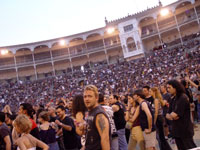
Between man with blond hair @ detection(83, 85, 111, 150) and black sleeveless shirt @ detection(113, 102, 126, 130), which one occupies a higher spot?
man with blond hair @ detection(83, 85, 111, 150)

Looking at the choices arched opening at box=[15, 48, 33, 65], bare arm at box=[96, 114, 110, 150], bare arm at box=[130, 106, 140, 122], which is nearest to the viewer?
bare arm at box=[96, 114, 110, 150]

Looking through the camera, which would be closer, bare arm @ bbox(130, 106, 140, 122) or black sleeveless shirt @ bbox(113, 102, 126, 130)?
bare arm @ bbox(130, 106, 140, 122)

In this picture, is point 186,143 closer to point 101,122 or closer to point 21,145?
point 101,122

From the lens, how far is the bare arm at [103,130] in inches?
95.1

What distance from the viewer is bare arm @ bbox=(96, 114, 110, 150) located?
7.93ft

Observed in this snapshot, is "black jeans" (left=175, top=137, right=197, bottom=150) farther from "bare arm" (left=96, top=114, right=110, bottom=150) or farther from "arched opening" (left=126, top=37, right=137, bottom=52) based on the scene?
"arched opening" (left=126, top=37, right=137, bottom=52)

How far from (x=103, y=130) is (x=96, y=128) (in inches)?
4.2

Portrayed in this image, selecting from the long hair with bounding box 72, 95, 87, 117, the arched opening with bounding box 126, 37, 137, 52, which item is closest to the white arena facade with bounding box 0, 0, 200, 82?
the arched opening with bounding box 126, 37, 137, 52

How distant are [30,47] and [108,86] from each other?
21.7m

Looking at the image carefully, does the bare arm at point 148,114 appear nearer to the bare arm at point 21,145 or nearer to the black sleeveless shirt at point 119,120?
the black sleeveless shirt at point 119,120

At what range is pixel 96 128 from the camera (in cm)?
250

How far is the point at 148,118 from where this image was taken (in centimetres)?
405

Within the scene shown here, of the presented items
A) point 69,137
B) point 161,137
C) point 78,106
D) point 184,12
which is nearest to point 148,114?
point 78,106

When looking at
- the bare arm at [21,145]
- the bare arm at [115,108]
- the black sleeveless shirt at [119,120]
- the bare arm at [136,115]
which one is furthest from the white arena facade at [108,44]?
the bare arm at [21,145]
